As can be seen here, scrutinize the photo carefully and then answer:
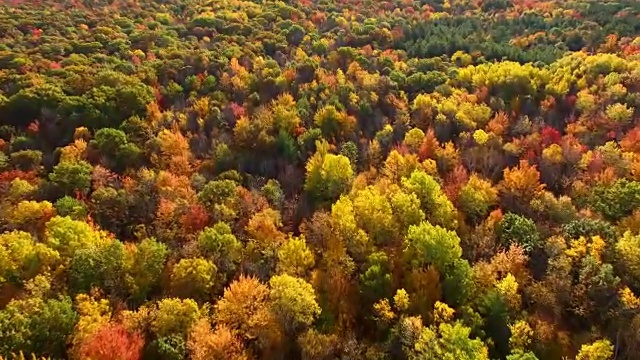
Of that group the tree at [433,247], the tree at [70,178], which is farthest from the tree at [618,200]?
the tree at [70,178]

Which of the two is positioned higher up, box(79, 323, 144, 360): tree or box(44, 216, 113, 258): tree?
box(44, 216, 113, 258): tree

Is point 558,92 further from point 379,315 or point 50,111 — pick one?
point 50,111

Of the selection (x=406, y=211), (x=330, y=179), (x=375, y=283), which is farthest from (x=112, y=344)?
(x=330, y=179)

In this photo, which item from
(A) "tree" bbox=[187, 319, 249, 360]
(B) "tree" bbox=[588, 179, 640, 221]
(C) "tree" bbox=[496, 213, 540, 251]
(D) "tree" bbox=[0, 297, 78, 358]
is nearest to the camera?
(D) "tree" bbox=[0, 297, 78, 358]

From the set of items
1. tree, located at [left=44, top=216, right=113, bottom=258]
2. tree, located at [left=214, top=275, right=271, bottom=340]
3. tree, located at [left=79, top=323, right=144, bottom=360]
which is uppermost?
tree, located at [left=44, top=216, right=113, bottom=258]

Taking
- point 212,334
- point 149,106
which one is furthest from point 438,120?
point 212,334

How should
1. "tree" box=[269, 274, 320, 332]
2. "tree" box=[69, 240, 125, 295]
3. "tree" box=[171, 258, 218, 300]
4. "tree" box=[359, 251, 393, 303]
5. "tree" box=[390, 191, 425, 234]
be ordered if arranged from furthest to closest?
"tree" box=[390, 191, 425, 234] → "tree" box=[359, 251, 393, 303] → "tree" box=[171, 258, 218, 300] → "tree" box=[69, 240, 125, 295] → "tree" box=[269, 274, 320, 332]

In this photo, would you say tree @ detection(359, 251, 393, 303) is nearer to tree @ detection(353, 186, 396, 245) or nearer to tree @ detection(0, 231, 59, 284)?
tree @ detection(353, 186, 396, 245)

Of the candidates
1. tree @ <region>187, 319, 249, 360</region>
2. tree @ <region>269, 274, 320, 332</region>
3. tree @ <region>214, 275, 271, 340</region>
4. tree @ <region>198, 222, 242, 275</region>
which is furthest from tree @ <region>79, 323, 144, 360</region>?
tree @ <region>269, 274, 320, 332</region>
